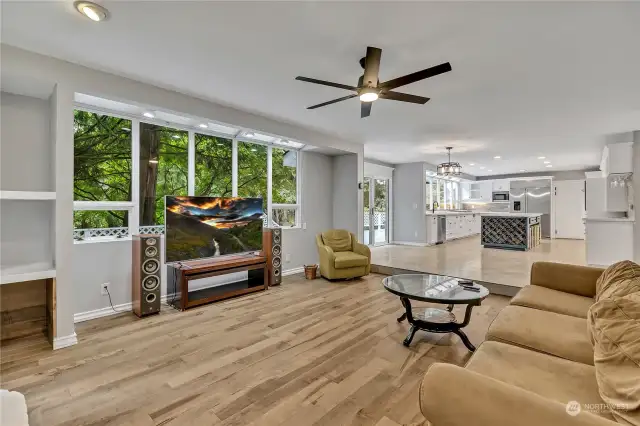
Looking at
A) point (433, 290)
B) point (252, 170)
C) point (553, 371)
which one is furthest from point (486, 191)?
point (553, 371)

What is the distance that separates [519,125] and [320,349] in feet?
15.4

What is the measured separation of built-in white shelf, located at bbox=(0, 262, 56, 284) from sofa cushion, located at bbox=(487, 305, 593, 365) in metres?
3.66

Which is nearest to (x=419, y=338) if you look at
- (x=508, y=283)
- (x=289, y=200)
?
(x=508, y=283)

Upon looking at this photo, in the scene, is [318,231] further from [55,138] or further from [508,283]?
[55,138]

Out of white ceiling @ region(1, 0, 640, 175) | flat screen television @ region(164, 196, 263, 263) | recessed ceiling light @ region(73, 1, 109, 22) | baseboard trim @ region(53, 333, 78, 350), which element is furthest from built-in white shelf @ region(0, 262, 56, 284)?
recessed ceiling light @ region(73, 1, 109, 22)

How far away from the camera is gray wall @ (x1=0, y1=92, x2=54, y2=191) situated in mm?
2992

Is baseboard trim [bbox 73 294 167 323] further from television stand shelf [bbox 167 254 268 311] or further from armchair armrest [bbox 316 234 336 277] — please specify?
armchair armrest [bbox 316 234 336 277]

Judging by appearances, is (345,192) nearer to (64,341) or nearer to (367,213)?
(367,213)

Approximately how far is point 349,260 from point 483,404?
4147 millimetres

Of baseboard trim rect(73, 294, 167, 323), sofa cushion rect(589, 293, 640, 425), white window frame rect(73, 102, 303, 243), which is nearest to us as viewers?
sofa cushion rect(589, 293, 640, 425)

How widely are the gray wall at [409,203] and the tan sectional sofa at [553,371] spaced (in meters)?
6.54

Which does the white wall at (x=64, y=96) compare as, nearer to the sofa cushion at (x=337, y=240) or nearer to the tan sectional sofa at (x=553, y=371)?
the tan sectional sofa at (x=553, y=371)

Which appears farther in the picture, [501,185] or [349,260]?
[501,185]

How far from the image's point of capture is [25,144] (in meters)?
3.10
